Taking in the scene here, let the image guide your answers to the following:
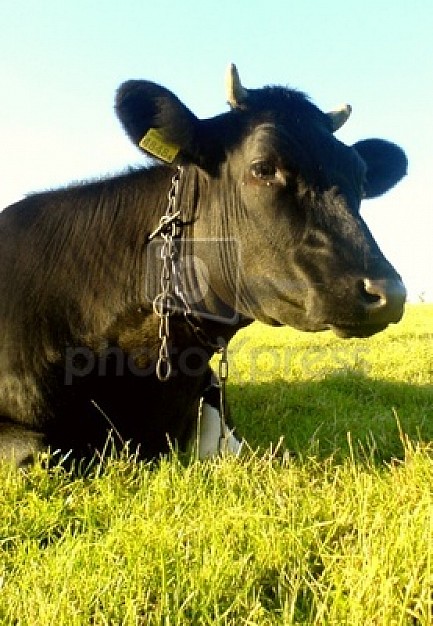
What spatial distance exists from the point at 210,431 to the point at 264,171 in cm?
194

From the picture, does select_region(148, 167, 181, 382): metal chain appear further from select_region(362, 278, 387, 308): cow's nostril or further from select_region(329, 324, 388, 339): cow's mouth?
select_region(362, 278, 387, 308): cow's nostril

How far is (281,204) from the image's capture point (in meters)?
3.58

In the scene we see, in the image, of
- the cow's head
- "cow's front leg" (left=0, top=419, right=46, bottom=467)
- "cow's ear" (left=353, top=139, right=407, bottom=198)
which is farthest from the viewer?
"cow's ear" (left=353, top=139, right=407, bottom=198)

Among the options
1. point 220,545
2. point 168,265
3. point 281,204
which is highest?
point 281,204

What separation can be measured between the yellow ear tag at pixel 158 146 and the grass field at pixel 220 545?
5.46 feet

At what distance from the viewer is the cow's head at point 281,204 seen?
3.31 meters

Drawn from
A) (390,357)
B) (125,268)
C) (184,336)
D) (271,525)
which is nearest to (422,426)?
(184,336)

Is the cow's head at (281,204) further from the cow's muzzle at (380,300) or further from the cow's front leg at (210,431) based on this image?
the cow's front leg at (210,431)

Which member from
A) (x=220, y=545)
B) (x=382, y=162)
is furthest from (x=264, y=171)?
(x=220, y=545)

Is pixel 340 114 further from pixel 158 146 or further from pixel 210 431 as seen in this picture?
pixel 210 431

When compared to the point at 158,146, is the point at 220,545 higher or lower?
lower

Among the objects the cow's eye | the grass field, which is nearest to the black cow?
the cow's eye

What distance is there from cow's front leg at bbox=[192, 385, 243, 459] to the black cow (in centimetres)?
22

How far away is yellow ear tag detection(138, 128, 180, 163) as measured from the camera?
12.9 ft
